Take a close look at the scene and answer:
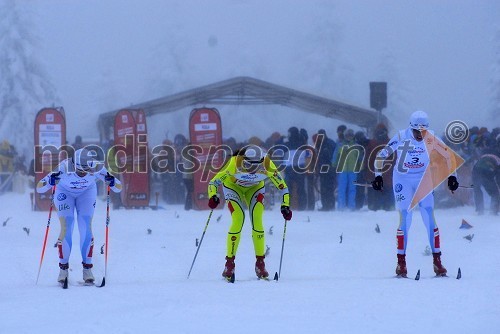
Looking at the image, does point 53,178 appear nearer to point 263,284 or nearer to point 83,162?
point 83,162

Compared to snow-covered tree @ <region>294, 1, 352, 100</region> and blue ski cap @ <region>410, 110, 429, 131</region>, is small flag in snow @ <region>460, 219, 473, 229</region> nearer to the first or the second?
blue ski cap @ <region>410, 110, 429, 131</region>

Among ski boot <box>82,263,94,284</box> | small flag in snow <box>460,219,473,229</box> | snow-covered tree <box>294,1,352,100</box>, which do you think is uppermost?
snow-covered tree <box>294,1,352,100</box>

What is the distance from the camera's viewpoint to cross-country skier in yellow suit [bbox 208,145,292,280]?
33.2 feet

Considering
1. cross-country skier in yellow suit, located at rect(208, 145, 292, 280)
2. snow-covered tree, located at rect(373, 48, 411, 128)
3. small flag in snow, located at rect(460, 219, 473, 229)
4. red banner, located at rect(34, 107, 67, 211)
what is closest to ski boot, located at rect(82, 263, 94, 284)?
cross-country skier in yellow suit, located at rect(208, 145, 292, 280)

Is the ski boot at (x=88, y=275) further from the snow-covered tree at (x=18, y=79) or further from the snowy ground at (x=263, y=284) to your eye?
the snow-covered tree at (x=18, y=79)

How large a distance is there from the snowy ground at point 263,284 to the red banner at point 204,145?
3.09 meters

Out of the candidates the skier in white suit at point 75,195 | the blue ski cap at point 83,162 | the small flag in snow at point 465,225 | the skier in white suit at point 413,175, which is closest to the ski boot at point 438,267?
the skier in white suit at point 413,175

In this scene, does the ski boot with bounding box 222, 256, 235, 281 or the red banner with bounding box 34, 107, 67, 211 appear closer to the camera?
the ski boot with bounding box 222, 256, 235, 281

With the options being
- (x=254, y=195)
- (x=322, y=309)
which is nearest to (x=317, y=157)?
(x=254, y=195)

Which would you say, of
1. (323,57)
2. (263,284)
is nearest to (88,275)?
(263,284)

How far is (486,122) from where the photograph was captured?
169ft

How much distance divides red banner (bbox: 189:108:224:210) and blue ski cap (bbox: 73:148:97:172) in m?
10.2

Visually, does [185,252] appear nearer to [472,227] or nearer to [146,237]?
[146,237]

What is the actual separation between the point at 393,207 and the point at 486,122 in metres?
35.1
